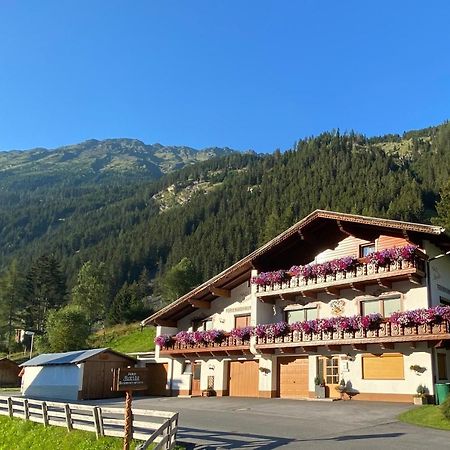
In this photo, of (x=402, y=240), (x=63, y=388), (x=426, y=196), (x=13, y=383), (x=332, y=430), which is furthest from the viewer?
(x=426, y=196)

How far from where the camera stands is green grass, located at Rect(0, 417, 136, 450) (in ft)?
52.9

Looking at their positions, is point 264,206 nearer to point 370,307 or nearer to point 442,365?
point 370,307

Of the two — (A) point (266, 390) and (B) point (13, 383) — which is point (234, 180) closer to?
(B) point (13, 383)

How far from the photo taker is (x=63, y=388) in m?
35.8

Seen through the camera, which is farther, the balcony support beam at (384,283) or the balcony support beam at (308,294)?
the balcony support beam at (308,294)

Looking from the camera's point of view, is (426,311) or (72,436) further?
(426,311)

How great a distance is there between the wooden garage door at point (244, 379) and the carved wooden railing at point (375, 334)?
2468mm

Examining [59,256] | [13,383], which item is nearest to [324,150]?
[59,256]

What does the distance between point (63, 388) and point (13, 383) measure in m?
24.3

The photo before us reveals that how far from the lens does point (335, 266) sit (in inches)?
1124

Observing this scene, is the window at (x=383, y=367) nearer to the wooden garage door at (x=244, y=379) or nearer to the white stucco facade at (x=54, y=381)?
the wooden garage door at (x=244, y=379)

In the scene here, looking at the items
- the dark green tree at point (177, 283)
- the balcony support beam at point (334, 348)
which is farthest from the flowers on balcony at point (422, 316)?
the dark green tree at point (177, 283)

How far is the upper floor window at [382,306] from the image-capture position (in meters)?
27.1

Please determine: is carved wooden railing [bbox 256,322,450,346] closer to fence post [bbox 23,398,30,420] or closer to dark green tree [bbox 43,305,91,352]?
fence post [bbox 23,398,30,420]
